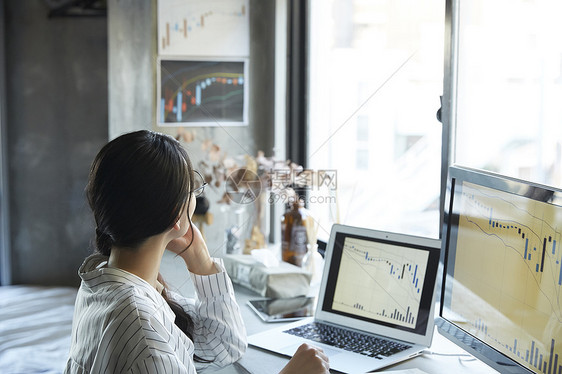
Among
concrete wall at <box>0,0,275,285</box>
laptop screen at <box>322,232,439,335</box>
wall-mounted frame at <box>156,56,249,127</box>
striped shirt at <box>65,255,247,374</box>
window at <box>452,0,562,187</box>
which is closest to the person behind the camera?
striped shirt at <box>65,255,247,374</box>

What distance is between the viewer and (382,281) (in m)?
1.45

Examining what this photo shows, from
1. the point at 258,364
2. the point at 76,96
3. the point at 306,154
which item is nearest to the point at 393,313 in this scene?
the point at 258,364

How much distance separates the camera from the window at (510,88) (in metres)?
1.54

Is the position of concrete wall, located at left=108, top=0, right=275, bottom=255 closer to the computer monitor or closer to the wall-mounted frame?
the wall-mounted frame

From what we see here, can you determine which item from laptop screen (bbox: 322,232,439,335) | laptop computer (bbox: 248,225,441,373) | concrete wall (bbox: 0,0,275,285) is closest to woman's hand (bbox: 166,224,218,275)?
laptop computer (bbox: 248,225,441,373)

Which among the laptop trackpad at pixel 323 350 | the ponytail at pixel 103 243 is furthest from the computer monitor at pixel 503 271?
the ponytail at pixel 103 243

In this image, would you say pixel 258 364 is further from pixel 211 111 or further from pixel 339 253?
pixel 211 111

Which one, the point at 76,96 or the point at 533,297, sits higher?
the point at 76,96

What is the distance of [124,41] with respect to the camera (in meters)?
2.70

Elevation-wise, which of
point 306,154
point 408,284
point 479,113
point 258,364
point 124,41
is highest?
point 124,41

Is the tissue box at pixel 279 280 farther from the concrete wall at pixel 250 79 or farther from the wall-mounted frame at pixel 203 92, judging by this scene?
the wall-mounted frame at pixel 203 92

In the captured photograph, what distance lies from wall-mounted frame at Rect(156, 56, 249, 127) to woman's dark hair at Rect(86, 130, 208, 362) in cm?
143

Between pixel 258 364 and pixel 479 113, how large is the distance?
934 millimetres

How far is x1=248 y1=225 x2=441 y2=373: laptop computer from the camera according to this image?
4.41 feet
